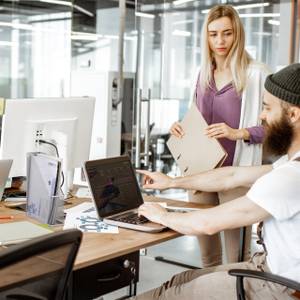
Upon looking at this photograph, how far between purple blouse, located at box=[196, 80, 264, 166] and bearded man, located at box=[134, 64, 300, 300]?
2.63ft

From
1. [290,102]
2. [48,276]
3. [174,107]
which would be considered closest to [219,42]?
[290,102]

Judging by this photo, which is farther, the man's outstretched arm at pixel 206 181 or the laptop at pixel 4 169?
the man's outstretched arm at pixel 206 181

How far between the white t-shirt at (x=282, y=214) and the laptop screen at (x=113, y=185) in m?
0.72

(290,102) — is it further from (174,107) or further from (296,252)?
(174,107)

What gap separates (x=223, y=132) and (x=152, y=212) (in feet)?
2.66

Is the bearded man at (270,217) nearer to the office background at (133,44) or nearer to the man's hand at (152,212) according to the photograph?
the man's hand at (152,212)

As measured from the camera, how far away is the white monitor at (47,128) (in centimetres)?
251

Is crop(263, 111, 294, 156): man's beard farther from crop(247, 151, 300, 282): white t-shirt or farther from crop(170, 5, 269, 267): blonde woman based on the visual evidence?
crop(170, 5, 269, 267): blonde woman

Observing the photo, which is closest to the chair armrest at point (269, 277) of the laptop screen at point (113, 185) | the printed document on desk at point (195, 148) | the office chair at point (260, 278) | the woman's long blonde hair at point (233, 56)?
the office chair at point (260, 278)

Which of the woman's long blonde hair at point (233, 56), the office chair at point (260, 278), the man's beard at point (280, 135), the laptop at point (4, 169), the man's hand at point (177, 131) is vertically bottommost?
the office chair at point (260, 278)

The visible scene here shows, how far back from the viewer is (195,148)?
298cm

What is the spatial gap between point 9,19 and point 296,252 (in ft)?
19.8

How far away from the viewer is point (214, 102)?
311 cm

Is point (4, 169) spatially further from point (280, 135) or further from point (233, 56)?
point (233, 56)
